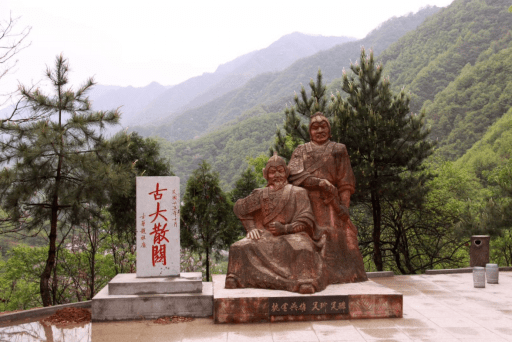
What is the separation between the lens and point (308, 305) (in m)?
5.51

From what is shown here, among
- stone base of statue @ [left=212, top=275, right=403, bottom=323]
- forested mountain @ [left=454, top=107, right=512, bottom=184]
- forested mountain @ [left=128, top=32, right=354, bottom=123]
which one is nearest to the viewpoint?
stone base of statue @ [left=212, top=275, right=403, bottom=323]

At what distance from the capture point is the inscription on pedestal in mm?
5473

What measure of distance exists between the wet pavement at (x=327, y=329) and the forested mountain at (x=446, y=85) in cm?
1072

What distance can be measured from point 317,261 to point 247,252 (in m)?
1.01

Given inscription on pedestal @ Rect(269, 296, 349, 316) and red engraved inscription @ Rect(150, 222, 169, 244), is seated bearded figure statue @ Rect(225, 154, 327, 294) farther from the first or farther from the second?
red engraved inscription @ Rect(150, 222, 169, 244)

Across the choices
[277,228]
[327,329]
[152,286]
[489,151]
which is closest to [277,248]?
[277,228]

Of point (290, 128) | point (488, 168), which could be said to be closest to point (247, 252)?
point (290, 128)

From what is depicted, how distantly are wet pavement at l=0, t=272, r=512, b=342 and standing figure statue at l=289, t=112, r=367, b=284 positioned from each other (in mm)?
1030

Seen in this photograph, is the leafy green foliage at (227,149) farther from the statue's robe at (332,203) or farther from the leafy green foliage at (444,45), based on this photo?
the statue's robe at (332,203)

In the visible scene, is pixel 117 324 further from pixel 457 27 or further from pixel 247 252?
pixel 457 27

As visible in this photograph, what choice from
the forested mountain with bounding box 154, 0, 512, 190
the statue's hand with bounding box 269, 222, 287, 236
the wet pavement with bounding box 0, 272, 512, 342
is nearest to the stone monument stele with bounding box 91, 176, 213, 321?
the wet pavement with bounding box 0, 272, 512, 342

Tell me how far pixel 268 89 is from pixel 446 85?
57.4 feet

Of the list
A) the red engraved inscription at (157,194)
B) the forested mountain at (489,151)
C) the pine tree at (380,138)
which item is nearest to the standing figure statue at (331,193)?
the red engraved inscription at (157,194)

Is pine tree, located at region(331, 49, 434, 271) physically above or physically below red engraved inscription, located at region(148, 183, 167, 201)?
above
